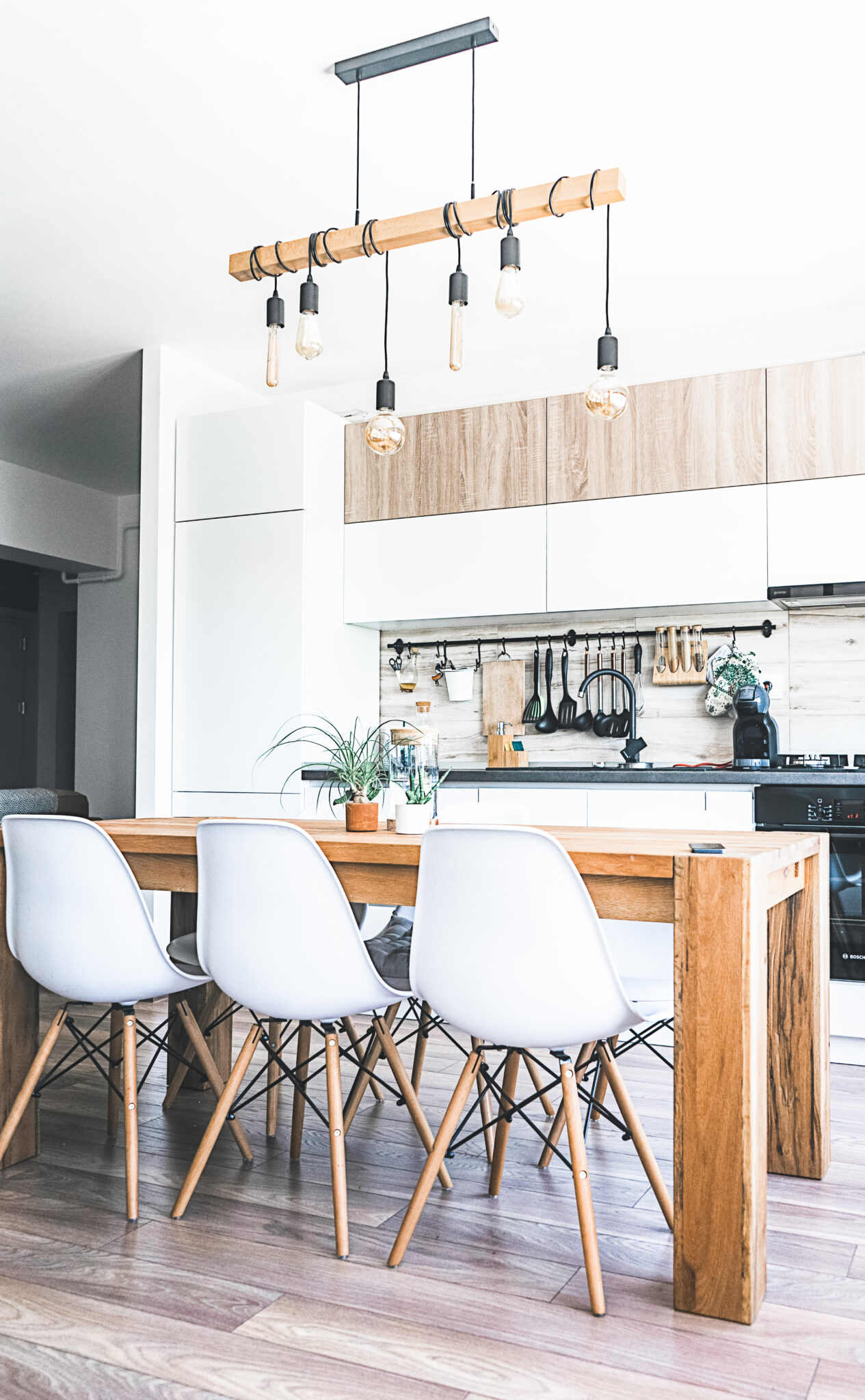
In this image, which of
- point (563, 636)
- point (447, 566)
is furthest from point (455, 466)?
point (563, 636)

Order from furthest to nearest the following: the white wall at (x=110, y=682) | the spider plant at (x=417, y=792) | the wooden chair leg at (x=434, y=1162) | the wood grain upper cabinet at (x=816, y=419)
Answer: the white wall at (x=110, y=682) → the wood grain upper cabinet at (x=816, y=419) → the spider plant at (x=417, y=792) → the wooden chair leg at (x=434, y=1162)

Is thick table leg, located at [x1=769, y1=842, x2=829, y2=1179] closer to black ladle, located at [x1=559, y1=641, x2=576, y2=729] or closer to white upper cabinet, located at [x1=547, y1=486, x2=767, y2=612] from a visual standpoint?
white upper cabinet, located at [x1=547, y1=486, x2=767, y2=612]

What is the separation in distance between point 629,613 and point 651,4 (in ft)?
7.59

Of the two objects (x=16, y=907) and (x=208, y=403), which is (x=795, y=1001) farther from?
(x=208, y=403)

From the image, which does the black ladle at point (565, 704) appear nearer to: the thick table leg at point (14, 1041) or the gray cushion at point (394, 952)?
the gray cushion at point (394, 952)

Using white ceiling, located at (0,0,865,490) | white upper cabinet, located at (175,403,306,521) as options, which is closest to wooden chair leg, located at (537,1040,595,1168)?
white ceiling, located at (0,0,865,490)

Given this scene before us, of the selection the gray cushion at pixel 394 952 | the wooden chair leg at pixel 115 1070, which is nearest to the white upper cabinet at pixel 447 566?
the gray cushion at pixel 394 952

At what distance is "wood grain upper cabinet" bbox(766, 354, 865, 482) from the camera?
382cm

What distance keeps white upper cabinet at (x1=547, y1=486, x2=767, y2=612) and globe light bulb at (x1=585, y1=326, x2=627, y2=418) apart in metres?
1.59

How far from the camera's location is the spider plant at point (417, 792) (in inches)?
101

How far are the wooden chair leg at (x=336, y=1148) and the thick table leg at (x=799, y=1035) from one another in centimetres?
101

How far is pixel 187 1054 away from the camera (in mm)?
3086

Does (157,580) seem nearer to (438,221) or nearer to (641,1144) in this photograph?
(438,221)

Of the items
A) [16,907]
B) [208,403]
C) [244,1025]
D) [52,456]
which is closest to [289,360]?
[208,403]
